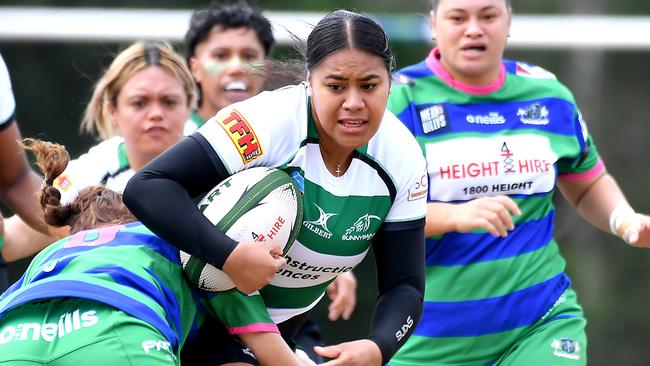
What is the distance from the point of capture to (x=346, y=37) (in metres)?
3.51

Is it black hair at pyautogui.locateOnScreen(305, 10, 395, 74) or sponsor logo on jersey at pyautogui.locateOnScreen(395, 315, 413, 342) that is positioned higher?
black hair at pyautogui.locateOnScreen(305, 10, 395, 74)

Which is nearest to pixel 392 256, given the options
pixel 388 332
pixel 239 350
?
pixel 388 332

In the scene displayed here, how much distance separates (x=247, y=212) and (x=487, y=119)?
1.54 m

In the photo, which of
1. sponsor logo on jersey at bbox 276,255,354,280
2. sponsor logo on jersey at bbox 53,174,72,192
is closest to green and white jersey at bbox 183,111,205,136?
sponsor logo on jersey at bbox 53,174,72,192

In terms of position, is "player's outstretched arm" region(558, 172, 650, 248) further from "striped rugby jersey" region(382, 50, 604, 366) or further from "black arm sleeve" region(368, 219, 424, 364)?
"black arm sleeve" region(368, 219, 424, 364)

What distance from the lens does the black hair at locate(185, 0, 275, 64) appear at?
18.1ft

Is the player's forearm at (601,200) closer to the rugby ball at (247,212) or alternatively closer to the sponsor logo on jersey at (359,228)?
the sponsor logo on jersey at (359,228)

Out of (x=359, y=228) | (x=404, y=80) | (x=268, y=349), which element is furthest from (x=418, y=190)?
(x=404, y=80)

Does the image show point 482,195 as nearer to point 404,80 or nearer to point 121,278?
point 404,80

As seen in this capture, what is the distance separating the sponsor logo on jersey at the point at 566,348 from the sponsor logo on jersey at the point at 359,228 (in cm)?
110

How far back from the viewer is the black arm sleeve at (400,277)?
369 centimetres

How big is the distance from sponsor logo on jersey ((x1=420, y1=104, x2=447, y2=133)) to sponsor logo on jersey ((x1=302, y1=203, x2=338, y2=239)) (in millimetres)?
1052

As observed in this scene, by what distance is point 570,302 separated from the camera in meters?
4.61

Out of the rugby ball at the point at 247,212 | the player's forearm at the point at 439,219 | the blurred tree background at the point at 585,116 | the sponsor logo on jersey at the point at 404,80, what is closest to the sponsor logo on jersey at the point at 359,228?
the rugby ball at the point at 247,212
